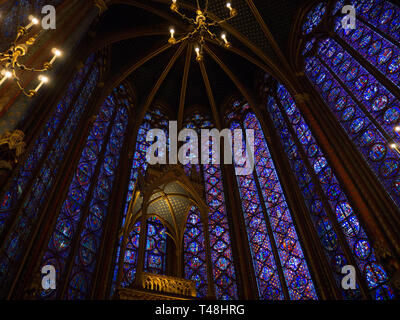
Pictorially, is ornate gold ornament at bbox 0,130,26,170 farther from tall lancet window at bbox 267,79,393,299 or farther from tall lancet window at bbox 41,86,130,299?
tall lancet window at bbox 267,79,393,299

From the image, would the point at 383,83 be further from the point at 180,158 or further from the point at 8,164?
the point at 8,164

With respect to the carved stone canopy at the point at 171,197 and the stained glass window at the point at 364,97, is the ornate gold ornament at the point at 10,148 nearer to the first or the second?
the carved stone canopy at the point at 171,197

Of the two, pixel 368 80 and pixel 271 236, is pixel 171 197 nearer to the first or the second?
pixel 271 236

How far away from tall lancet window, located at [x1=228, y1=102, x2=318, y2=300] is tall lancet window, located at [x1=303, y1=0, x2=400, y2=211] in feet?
8.64

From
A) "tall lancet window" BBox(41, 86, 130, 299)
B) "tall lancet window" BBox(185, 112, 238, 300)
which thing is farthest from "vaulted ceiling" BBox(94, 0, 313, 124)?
"tall lancet window" BBox(185, 112, 238, 300)

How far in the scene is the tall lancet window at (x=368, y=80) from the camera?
23.8 ft

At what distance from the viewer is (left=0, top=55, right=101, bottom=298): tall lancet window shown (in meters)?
6.14

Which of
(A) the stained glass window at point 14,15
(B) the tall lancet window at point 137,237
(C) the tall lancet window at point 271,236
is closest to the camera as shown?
(A) the stained glass window at point 14,15

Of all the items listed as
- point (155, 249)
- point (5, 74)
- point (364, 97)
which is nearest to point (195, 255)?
point (155, 249)

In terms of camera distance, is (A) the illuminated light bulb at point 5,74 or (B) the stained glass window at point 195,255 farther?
(B) the stained glass window at point 195,255

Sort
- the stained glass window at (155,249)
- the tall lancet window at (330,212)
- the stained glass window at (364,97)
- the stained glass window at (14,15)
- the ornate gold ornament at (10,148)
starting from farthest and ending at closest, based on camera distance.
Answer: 1. the stained glass window at (155,249)
2. the stained glass window at (364,97)
3. the tall lancet window at (330,212)
4. the stained glass window at (14,15)
5. the ornate gold ornament at (10,148)

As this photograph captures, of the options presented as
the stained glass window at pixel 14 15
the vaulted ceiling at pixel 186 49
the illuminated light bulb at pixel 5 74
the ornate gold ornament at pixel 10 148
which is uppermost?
the vaulted ceiling at pixel 186 49

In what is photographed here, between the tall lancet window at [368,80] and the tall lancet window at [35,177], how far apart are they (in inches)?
283

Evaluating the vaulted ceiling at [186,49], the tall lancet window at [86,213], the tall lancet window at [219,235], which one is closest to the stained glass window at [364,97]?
the vaulted ceiling at [186,49]
